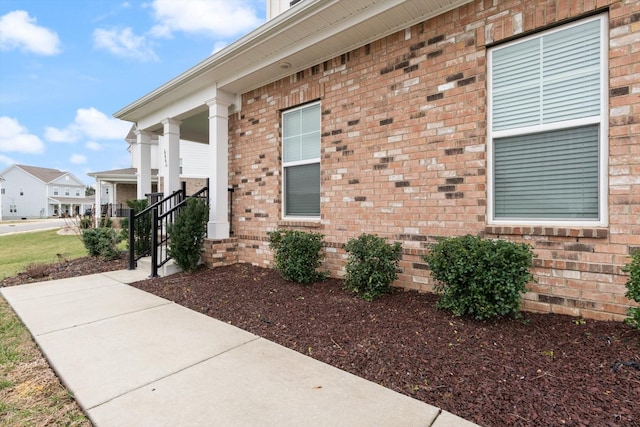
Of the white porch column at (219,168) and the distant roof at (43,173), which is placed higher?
the distant roof at (43,173)

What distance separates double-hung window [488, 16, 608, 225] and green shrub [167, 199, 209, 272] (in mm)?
4444

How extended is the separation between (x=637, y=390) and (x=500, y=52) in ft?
10.4

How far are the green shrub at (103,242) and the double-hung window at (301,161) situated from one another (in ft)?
15.2

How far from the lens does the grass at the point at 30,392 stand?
6.59 feet

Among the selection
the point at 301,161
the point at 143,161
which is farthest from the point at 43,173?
the point at 301,161

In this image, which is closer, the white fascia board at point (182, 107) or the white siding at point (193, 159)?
the white fascia board at point (182, 107)

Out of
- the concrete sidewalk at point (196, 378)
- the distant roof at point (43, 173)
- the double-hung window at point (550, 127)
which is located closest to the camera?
the concrete sidewalk at point (196, 378)

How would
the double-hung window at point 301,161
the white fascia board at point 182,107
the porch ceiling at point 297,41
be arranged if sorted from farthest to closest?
the white fascia board at point 182,107, the double-hung window at point 301,161, the porch ceiling at point 297,41

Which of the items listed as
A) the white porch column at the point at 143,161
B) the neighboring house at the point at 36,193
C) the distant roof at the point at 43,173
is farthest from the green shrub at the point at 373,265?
the distant roof at the point at 43,173

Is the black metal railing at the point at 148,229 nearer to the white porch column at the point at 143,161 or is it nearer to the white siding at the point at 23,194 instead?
the white porch column at the point at 143,161

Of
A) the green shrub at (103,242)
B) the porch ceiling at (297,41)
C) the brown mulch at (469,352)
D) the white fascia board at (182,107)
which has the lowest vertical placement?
the brown mulch at (469,352)

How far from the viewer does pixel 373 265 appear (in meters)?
3.85

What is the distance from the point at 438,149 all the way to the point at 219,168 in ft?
13.3

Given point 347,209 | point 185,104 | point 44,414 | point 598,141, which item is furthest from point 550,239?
point 185,104
